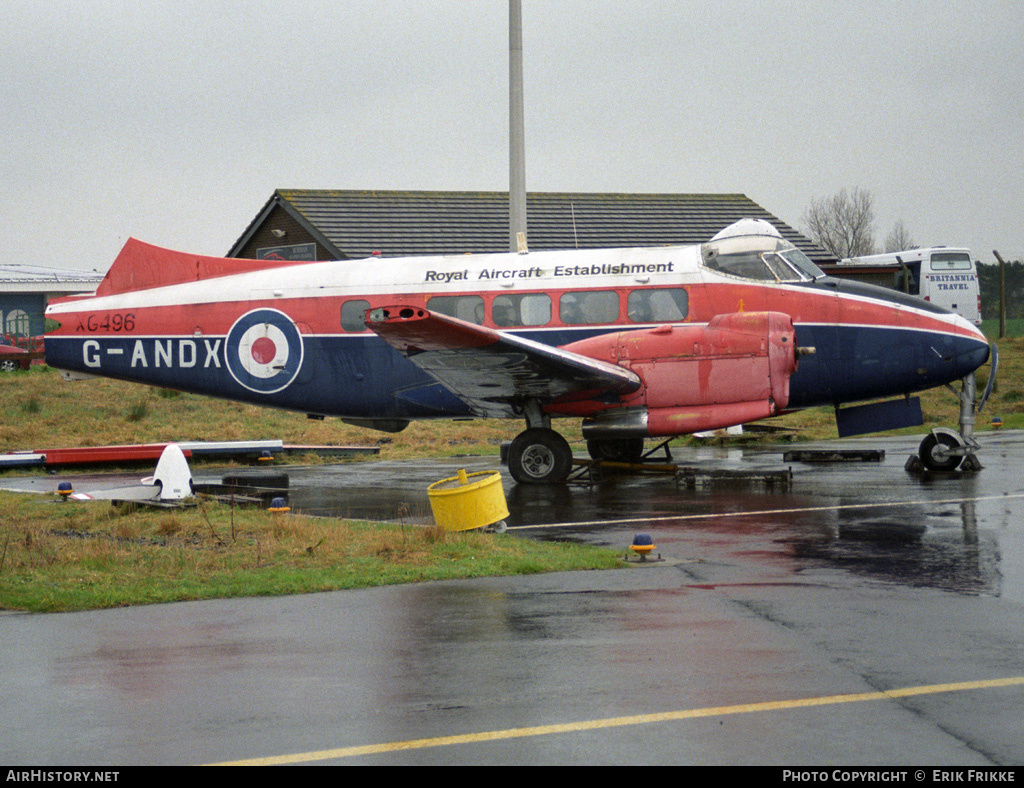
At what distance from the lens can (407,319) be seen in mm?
13203

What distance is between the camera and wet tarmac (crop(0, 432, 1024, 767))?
4.89 metres

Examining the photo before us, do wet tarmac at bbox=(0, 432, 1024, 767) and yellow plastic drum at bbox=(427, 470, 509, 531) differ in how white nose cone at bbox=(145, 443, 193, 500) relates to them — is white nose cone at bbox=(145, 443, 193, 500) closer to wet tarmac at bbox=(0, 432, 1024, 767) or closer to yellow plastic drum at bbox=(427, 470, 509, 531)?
→ yellow plastic drum at bbox=(427, 470, 509, 531)

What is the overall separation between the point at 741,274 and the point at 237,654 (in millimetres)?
11315

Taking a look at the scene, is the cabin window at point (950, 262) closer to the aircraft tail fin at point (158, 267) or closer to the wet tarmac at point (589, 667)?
the aircraft tail fin at point (158, 267)

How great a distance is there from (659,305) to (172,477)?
757 cm

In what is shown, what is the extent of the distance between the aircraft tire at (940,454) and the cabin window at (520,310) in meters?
6.23

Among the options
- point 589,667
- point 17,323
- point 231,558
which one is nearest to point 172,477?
point 231,558

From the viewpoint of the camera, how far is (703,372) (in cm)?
1518

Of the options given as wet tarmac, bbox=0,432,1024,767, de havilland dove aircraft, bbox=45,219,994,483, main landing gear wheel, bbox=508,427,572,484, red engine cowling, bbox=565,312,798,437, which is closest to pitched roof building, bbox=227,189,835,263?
de havilland dove aircraft, bbox=45,219,994,483

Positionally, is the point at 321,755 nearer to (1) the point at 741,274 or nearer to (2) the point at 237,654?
(2) the point at 237,654

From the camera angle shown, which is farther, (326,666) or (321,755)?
(326,666)

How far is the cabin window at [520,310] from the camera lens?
1653 centimetres

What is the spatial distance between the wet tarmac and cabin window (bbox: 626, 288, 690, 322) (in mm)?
5975
